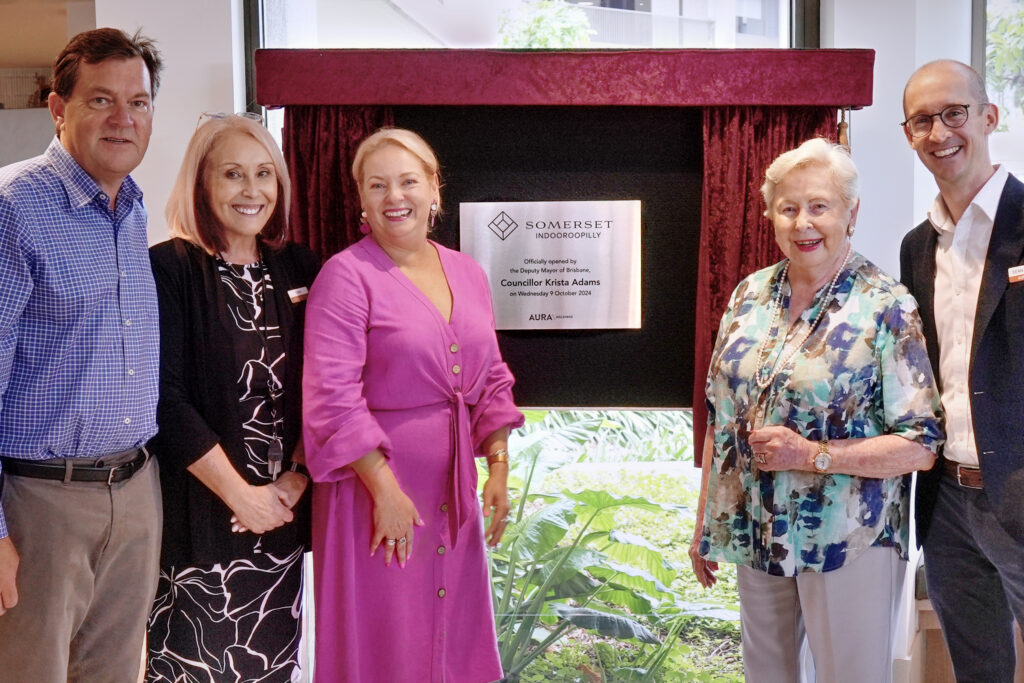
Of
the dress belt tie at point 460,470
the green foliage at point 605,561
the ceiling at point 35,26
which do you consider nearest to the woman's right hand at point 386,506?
the dress belt tie at point 460,470

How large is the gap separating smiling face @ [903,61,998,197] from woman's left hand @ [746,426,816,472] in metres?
0.86

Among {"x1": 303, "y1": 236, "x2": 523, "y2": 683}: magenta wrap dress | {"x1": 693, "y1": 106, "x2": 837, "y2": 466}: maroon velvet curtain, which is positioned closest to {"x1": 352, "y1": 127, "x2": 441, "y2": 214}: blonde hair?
Answer: {"x1": 303, "y1": 236, "x2": 523, "y2": 683}: magenta wrap dress

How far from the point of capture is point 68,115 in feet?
6.49

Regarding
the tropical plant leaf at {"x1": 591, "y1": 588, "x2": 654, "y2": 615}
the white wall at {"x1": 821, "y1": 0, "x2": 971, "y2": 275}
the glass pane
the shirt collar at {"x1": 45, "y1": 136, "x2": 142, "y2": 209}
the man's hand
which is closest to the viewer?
the man's hand

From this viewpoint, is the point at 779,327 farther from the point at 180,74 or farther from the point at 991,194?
the point at 180,74

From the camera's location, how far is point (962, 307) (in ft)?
7.25

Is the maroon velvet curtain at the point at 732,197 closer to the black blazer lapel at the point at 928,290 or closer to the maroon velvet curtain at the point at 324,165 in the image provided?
the black blazer lapel at the point at 928,290

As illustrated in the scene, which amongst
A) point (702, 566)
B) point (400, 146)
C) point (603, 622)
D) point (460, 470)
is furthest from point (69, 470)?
point (603, 622)

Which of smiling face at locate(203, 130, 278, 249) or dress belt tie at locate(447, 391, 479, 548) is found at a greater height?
smiling face at locate(203, 130, 278, 249)

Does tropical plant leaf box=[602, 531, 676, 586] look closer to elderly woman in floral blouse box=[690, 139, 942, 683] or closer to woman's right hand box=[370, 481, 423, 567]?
elderly woman in floral blouse box=[690, 139, 942, 683]

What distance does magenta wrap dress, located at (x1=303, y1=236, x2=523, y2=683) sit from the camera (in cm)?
212

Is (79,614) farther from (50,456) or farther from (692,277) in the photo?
(692,277)

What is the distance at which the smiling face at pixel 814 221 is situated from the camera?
83.1 inches

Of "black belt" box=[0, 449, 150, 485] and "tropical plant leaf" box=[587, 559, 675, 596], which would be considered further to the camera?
"tropical plant leaf" box=[587, 559, 675, 596]
